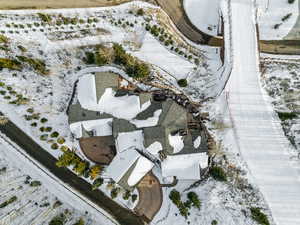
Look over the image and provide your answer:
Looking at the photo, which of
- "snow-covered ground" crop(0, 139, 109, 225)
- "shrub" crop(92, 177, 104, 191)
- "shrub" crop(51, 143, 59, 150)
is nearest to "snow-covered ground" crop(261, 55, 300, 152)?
"shrub" crop(92, 177, 104, 191)

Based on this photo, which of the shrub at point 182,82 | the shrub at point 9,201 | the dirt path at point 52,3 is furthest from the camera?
the shrub at point 182,82

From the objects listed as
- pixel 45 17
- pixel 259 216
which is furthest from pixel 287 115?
pixel 45 17

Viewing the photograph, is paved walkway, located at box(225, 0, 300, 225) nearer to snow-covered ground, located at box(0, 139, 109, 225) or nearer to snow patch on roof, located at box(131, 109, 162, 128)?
snow patch on roof, located at box(131, 109, 162, 128)

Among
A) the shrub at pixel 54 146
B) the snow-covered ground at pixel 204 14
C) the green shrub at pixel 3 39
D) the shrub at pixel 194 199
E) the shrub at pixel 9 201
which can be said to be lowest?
the shrub at pixel 9 201

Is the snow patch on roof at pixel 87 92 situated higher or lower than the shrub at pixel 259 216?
higher

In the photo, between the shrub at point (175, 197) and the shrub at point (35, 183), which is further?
the shrub at point (35, 183)

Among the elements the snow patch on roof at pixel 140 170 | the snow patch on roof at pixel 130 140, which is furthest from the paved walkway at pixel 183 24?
the snow patch on roof at pixel 140 170

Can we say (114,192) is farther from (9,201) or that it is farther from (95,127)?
(9,201)

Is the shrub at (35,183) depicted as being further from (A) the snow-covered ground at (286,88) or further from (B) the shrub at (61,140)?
(A) the snow-covered ground at (286,88)
